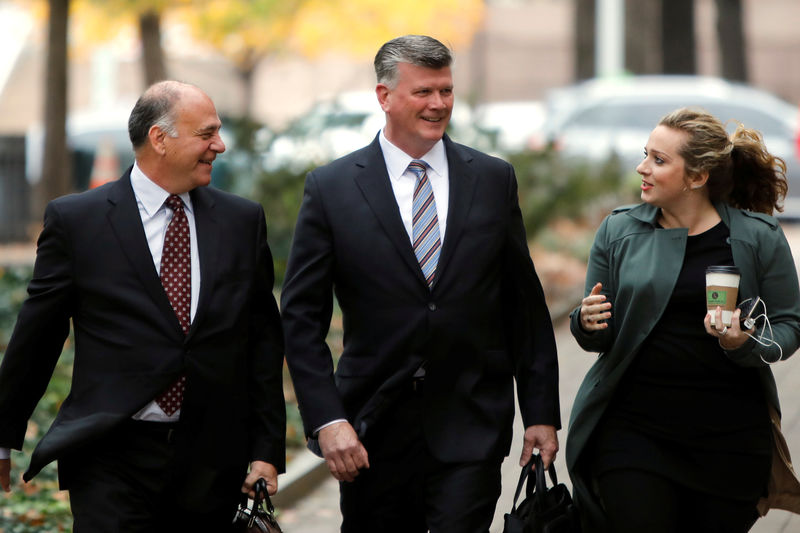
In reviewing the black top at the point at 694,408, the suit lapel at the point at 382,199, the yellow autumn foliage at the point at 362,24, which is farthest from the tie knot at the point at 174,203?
the yellow autumn foliage at the point at 362,24

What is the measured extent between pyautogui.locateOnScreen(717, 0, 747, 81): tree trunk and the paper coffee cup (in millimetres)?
23485

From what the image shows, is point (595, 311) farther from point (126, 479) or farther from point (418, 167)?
point (126, 479)

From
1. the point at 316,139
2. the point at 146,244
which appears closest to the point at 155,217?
the point at 146,244

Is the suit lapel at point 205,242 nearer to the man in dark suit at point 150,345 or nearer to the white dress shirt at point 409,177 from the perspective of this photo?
the man in dark suit at point 150,345

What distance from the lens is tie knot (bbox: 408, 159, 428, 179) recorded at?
4.35 meters

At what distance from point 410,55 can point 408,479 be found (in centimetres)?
137

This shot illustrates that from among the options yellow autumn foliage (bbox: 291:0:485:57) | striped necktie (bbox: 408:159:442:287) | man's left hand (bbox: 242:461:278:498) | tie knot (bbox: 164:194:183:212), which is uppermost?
yellow autumn foliage (bbox: 291:0:485:57)

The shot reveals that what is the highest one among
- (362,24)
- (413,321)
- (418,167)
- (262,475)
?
(362,24)

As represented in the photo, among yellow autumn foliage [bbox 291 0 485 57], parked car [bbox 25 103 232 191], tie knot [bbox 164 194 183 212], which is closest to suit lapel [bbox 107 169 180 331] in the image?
tie knot [bbox 164 194 183 212]

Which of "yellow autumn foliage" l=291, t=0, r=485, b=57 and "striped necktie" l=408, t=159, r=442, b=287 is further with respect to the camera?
"yellow autumn foliage" l=291, t=0, r=485, b=57

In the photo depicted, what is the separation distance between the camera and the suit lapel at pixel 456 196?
4.23m

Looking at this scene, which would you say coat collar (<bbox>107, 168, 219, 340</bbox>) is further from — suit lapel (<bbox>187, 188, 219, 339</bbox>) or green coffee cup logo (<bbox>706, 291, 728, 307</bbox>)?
green coffee cup logo (<bbox>706, 291, 728, 307</bbox>)

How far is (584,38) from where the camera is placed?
75.6 feet

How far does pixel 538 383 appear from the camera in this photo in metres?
4.33
